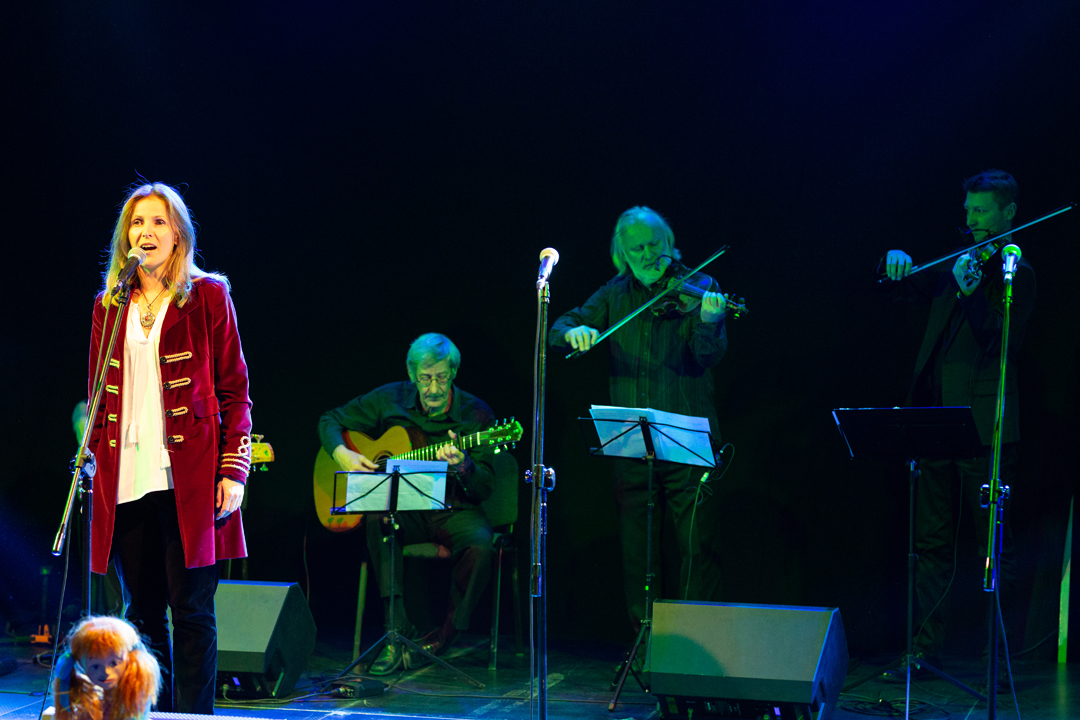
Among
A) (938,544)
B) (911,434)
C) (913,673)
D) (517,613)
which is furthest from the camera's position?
(517,613)

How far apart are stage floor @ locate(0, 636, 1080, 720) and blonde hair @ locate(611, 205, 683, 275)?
175 cm

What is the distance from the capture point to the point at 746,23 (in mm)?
4922

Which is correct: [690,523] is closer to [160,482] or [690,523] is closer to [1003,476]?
[1003,476]

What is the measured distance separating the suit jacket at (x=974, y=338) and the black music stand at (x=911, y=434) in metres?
0.60

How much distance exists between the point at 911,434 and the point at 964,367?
81cm

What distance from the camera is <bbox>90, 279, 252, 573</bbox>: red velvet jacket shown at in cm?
249

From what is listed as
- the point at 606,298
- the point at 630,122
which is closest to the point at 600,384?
the point at 606,298

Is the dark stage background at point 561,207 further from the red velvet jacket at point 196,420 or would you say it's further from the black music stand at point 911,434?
the red velvet jacket at point 196,420

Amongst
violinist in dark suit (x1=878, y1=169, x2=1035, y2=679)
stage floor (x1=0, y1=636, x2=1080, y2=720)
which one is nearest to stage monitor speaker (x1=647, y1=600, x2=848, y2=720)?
stage floor (x1=0, y1=636, x2=1080, y2=720)

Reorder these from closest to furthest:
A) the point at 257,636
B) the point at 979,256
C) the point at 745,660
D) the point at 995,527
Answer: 1. the point at 995,527
2. the point at 745,660
3. the point at 257,636
4. the point at 979,256

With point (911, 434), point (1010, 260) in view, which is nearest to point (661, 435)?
point (911, 434)

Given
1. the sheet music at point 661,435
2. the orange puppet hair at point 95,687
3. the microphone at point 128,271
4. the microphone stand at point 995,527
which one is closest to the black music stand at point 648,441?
the sheet music at point 661,435

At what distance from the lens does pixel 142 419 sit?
2.55 metres

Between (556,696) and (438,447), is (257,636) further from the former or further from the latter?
(438,447)
